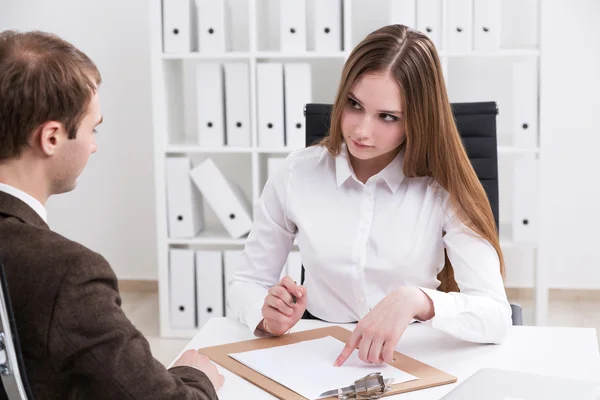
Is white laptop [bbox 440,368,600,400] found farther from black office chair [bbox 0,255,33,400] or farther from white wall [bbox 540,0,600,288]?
white wall [bbox 540,0,600,288]

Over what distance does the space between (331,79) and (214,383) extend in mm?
2574

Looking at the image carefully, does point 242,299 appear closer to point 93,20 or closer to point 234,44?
point 234,44

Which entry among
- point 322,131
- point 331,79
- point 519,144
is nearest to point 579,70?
point 519,144

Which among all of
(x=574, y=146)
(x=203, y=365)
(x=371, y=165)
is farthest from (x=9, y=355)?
(x=574, y=146)

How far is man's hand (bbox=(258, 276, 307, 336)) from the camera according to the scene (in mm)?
1424

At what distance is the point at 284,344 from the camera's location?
1.43 metres

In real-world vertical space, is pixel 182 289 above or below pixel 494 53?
below

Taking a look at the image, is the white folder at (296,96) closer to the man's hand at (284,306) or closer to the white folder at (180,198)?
the white folder at (180,198)

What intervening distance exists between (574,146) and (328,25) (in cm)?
138

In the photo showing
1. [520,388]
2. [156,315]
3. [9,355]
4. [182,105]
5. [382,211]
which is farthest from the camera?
[156,315]

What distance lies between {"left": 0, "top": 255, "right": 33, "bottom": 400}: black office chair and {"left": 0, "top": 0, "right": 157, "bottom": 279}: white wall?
10.3 ft

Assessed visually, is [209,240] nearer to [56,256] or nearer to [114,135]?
[114,135]

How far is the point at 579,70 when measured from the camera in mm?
3754

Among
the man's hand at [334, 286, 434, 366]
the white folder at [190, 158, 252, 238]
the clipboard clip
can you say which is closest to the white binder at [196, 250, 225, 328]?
the white folder at [190, 158, 252, 238]
